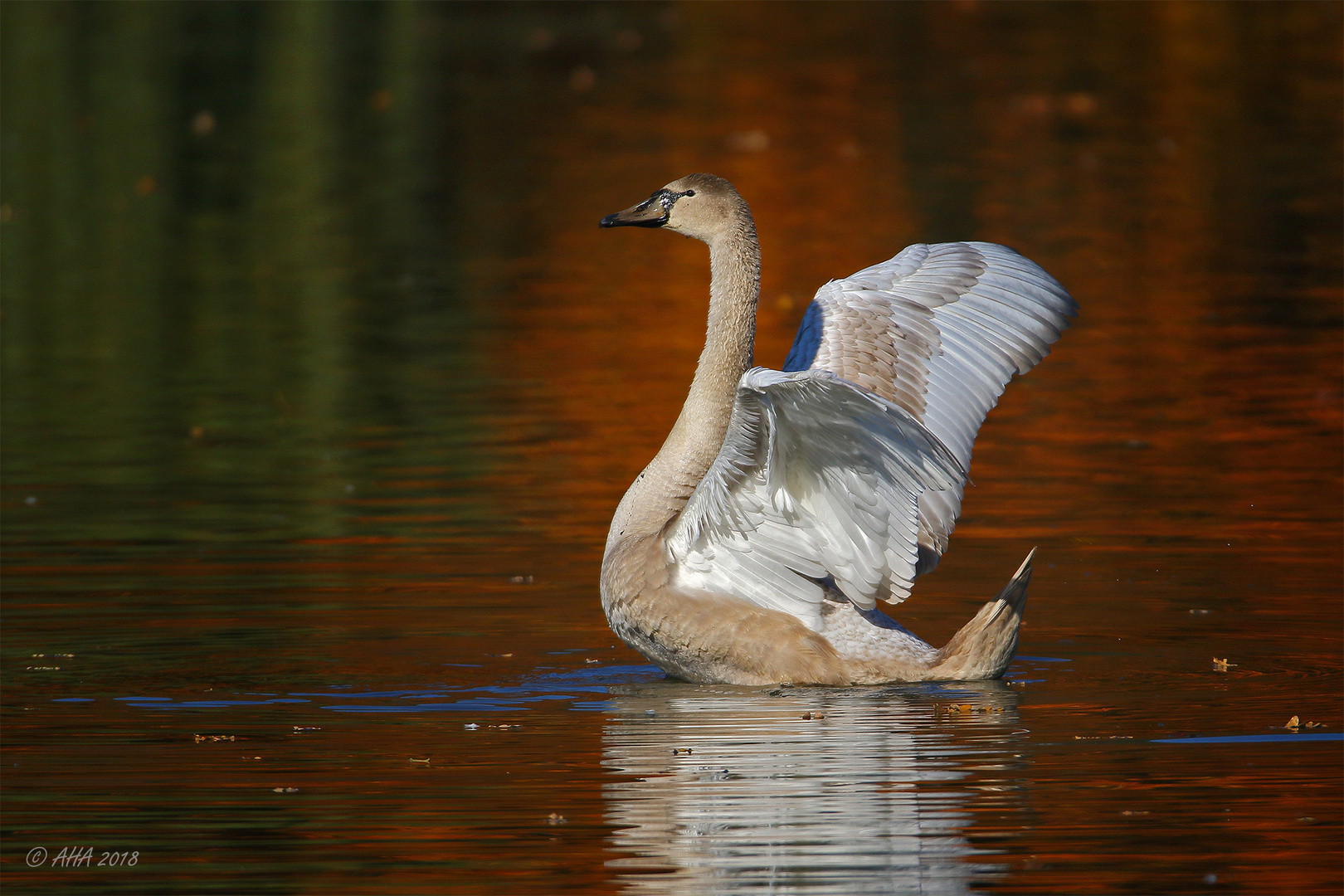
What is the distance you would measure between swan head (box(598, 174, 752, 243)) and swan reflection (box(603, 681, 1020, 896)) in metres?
2.15

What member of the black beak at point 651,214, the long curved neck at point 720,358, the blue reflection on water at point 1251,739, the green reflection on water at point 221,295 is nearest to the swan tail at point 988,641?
the blue reflection on water at point 1251,739

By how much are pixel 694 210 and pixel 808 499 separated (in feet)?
6.10

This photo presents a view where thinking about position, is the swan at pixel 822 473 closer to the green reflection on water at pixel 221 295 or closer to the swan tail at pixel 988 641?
the swan tail at pixel 988 641

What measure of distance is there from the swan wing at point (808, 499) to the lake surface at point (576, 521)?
50cm

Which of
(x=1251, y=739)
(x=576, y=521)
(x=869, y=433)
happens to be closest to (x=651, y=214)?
(x=869, y=433)

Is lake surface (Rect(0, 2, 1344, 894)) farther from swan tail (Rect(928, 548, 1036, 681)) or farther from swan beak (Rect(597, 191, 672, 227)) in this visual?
swan beak (Rect(597, 191, 672, 227))

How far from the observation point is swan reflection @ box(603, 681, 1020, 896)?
20.6ft

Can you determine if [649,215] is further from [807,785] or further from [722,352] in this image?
[807,785]

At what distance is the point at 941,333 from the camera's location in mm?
9516

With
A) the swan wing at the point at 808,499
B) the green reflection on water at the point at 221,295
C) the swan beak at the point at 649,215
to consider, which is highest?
the swan beak at the point at 649,215

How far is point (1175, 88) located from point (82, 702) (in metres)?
31.3

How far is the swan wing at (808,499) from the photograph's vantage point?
7270 mm

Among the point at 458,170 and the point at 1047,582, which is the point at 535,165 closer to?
the point at 458,170

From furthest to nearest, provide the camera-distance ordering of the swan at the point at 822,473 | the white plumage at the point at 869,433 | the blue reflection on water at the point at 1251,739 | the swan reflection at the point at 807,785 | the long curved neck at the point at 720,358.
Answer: the long curved neck at the point at 720,358
the swan at the point at 822,473
the blue reflection on water at the point at 1251,739
the white plumage at the point at 869,433
the swan reflection at the point at 807,785
